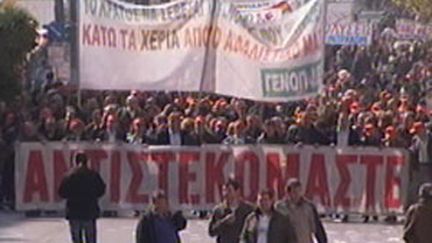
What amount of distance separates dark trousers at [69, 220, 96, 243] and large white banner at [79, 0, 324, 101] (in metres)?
5.88

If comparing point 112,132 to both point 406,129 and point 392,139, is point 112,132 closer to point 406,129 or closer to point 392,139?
point 392,139

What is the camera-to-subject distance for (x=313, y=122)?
29.6m

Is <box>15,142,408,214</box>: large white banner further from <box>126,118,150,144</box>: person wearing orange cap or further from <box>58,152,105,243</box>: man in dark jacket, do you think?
<box>58,152,105,243</box>: man in dark jacket

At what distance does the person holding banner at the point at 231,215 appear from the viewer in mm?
18906

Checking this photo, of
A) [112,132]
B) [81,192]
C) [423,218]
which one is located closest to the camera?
[423,218]

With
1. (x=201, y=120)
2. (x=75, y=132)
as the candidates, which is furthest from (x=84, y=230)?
(x=201, y=120)

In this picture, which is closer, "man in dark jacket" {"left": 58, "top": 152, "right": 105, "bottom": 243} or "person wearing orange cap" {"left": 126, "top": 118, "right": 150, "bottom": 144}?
"man in dark jacket" {"left": 58, "top": 152, "right": 105, "bottom": 243}

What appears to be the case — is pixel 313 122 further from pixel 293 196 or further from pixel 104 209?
pixel 293 196

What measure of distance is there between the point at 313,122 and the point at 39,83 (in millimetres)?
11229

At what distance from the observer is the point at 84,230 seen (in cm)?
2295

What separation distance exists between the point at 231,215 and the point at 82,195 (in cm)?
398

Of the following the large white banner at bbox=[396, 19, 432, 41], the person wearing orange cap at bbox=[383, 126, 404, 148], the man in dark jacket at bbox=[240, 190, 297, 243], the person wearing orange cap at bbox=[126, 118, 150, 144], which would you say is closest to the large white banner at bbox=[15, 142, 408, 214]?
the person wearing orange cap at bbox=[383, 126, 404, 148]

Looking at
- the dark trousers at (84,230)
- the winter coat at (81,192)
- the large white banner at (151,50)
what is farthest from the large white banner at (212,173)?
the winter coat at (81,192)

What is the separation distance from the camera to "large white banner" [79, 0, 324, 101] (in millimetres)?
28266
